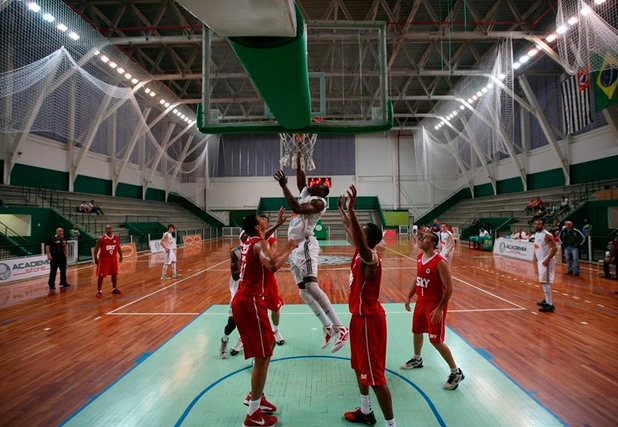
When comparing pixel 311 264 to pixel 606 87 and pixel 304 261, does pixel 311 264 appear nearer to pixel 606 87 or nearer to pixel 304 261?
pixel 304 261

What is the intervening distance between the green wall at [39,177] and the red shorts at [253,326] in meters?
18.2

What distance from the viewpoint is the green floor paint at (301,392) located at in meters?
3.14

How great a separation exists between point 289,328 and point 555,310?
5493mm

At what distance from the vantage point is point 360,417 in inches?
120

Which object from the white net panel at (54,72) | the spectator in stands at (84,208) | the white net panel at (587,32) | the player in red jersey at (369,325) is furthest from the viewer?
the spectator in stands at (84,208)

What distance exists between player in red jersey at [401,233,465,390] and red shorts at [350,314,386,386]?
3.06ft

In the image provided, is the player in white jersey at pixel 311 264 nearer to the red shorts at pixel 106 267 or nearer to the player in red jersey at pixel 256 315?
the player in red jersey at pixel 256 315

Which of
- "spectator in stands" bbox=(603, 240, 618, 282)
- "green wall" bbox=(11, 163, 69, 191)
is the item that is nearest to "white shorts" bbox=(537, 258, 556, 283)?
"spectator in stands" bbox=(603, 240, 618, 282)

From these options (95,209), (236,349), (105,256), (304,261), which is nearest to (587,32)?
(304,261)

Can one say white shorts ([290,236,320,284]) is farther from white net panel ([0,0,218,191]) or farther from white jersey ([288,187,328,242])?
white net panel ([0,0,218,191])

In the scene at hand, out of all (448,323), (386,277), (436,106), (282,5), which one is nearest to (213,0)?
(282,5)

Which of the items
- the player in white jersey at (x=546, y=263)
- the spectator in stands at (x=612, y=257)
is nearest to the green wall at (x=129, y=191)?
the player in white jersey at (x=546, y=263)

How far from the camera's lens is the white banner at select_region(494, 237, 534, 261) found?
1420 cm

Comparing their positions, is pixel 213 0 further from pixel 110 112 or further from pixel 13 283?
pixel 110 112
